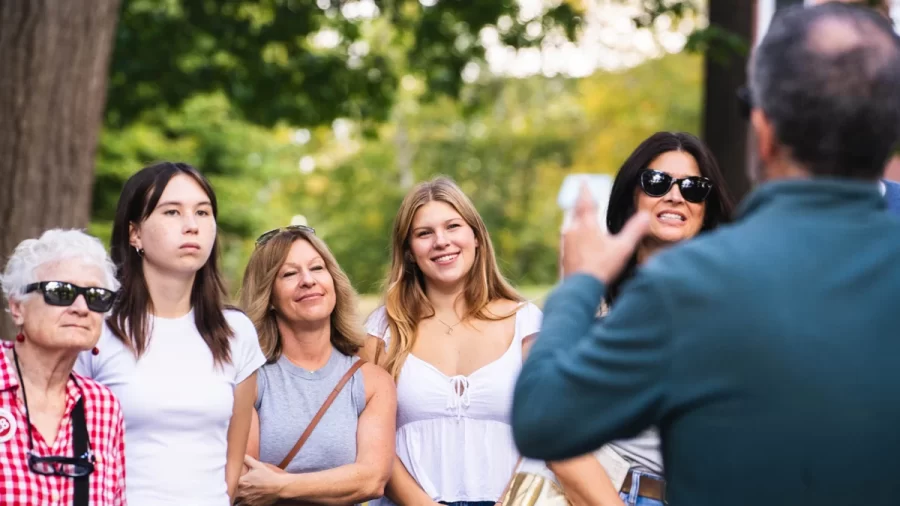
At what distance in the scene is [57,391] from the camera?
347 cm

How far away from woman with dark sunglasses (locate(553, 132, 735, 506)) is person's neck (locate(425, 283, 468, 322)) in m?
0.74

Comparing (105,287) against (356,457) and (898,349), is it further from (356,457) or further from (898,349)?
(898,349)

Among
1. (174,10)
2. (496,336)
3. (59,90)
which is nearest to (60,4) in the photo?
(59,90)

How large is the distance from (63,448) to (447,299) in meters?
1.77

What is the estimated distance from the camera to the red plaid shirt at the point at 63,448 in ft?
10.7

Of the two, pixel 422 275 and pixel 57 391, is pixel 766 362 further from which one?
pixel 422 275

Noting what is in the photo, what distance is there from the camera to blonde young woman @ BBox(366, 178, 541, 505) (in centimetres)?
437

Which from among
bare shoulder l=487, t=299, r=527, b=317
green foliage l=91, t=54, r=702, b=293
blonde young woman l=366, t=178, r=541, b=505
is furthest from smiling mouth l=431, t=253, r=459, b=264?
green foliage l=91, t=54, r=702, b=293

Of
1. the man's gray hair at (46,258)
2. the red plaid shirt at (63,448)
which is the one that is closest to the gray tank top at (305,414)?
the red plaid shirt at (63,448)

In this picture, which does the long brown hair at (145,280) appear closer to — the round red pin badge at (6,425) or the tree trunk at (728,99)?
the round red pin badge at (6,425)

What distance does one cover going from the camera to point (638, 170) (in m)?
4.20

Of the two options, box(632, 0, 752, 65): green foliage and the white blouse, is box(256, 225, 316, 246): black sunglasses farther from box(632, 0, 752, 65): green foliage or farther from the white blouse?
box(632, 0, 752, 65): green foliage

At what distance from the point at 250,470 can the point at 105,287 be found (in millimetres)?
899

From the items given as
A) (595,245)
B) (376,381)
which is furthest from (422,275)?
(595,245)
